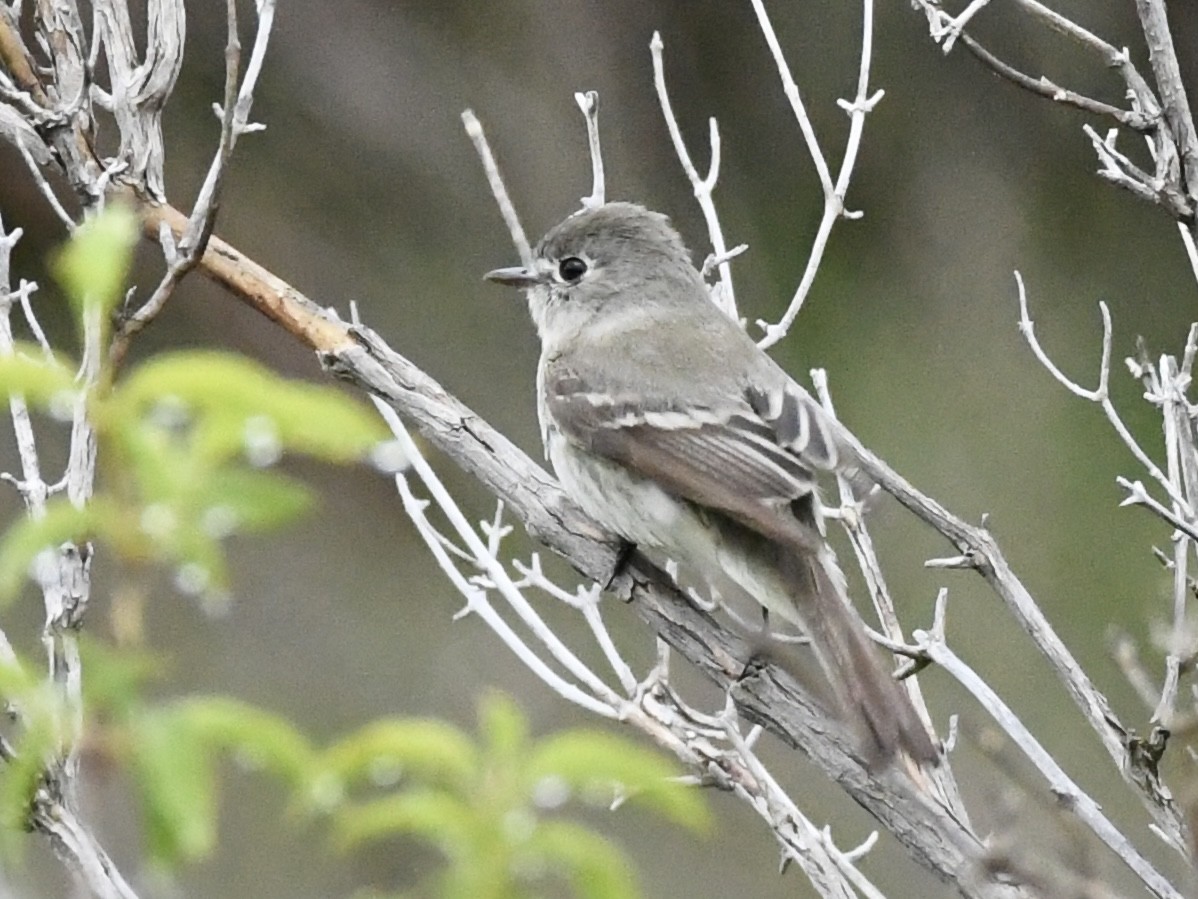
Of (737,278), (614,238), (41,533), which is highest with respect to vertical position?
(737,278)

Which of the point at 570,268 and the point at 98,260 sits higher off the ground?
the point at 570,268

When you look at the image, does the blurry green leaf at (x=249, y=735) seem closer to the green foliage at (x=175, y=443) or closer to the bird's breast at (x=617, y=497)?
the green foliage at (x=175, y=443)

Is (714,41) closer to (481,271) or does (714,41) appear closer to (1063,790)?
(481,271)

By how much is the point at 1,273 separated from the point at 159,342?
142 inches

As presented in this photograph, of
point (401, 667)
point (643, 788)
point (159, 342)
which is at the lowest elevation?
point (643, 788)

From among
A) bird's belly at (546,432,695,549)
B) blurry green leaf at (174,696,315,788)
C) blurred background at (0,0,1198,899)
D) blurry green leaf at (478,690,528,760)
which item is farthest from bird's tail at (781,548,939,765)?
blurred background at (0,0,1198,899)

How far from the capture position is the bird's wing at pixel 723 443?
272 centimetres

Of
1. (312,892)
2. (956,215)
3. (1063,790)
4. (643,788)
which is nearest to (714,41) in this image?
(956,215)

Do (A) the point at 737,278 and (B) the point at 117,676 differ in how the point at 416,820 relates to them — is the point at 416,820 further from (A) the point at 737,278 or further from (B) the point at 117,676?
(A) the point at 737,278

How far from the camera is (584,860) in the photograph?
108cm

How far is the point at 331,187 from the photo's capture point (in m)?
5.89

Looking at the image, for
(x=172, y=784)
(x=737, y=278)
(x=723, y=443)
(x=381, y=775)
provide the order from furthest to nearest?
1. (x=737, y=278)
2. (x=723, y=443)
3. (x=381, y=775)
4. (x=172, y=784)

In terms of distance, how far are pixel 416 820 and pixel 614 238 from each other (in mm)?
2511

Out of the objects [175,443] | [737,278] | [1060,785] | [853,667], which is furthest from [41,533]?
[737,278]
